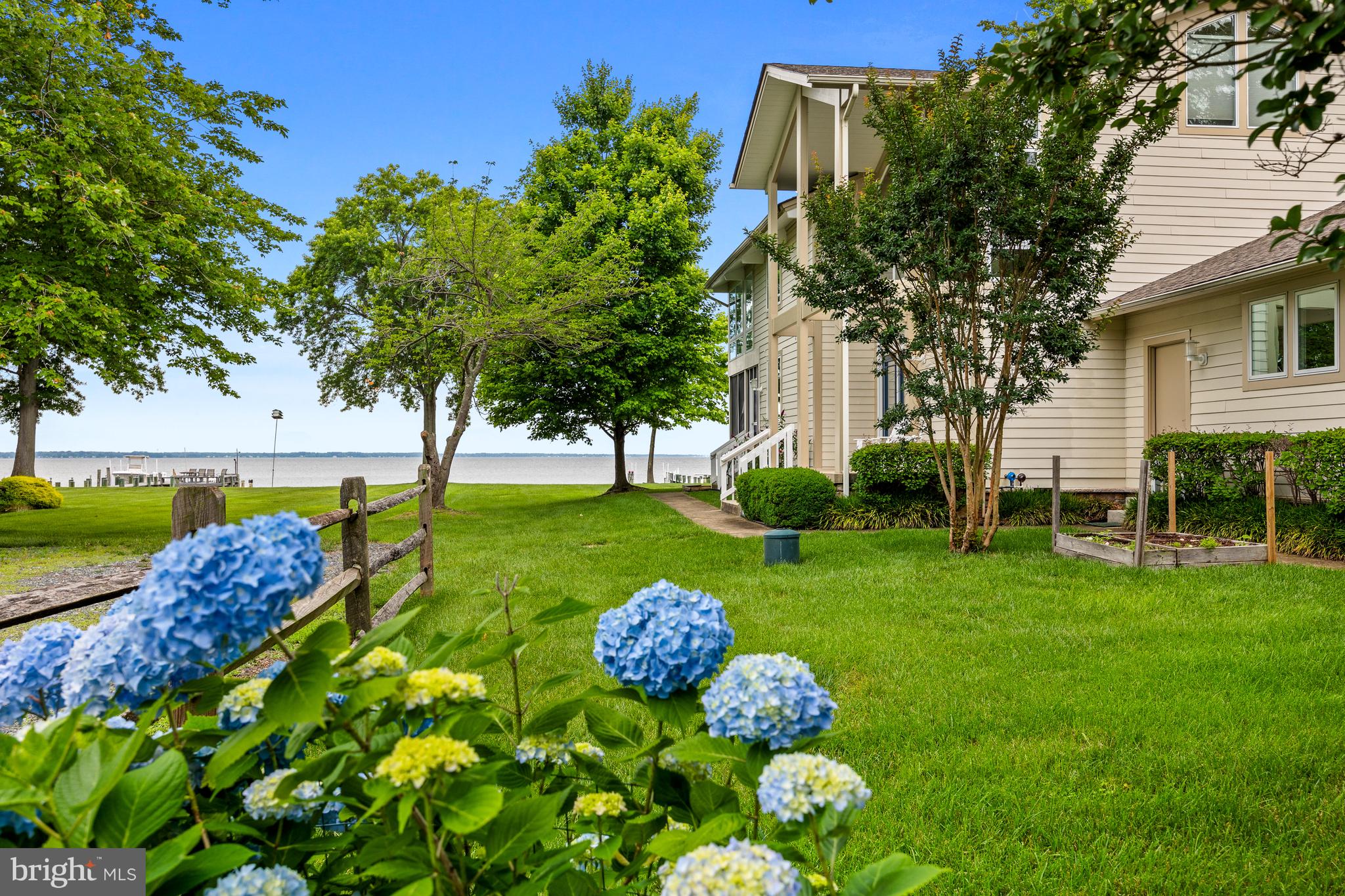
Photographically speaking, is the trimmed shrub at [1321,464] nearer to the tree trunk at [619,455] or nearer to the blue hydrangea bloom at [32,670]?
the blue hydrangea bloom at [32,670]

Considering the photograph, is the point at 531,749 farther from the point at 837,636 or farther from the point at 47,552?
the point at 47,552

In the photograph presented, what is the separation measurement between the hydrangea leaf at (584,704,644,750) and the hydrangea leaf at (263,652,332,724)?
55 cm

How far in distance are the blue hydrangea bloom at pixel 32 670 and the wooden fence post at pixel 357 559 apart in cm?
433

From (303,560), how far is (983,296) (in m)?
9.27

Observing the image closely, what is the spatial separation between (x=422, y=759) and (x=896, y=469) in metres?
12.0

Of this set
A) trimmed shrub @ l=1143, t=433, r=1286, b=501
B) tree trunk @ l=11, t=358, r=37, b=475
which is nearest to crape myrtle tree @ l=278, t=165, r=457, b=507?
tree trunk @ l=11, t=358, r=37, b=475

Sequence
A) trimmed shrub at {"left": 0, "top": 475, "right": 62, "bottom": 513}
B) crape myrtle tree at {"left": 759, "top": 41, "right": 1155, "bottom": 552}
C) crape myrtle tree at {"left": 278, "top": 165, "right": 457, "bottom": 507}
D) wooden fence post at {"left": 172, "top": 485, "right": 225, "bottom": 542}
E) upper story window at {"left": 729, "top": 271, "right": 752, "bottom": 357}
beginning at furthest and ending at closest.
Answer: crape myrtle tree at {"left": 278, "top": 165, "right": 457, "bottom": 507}, upper story window at {"left": 729, "top": 271, "right": 752, "bottom": 357}, trimmed shrub at {"left": 0, "top": 475, "right": 62, "bottom": 513}, crape myrtle tree at {"left": 759, "top": 41, "right": 1155, "bottom": 552}, wooden fence post at {"left": 172, "top": 485, "right": 225, "bottom": 542}

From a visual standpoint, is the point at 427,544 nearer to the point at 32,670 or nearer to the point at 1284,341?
the point at 32,670

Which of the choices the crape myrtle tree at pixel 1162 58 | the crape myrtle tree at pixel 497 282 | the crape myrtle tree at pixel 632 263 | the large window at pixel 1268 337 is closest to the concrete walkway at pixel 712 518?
the crape myrtle tree at pixel 632 263

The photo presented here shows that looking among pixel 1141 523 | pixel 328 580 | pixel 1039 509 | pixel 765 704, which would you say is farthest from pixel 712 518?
pixel 765 704

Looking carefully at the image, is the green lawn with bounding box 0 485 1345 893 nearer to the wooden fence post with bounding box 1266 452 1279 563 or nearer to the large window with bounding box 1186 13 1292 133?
the wooden fence post with bounding box 1266 452 1279 563

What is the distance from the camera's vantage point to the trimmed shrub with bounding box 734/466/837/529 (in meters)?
12.1

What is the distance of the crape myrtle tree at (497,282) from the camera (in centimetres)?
1677

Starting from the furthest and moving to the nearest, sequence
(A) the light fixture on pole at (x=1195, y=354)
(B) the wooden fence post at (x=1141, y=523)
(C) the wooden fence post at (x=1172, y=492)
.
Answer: (A) the light fixture on pole at (x=1195, y=354) → (C) the wooden fence post at (x=1172, y=492) → (B) the wooden fence post at (x=1141, y=523)
